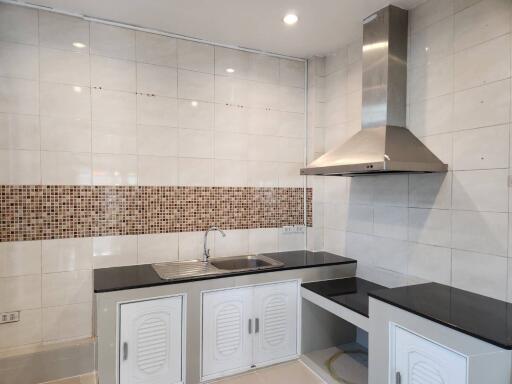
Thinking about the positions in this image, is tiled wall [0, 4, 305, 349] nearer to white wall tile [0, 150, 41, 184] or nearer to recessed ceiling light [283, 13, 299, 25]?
white wall tile [0, 150, 41, 184]

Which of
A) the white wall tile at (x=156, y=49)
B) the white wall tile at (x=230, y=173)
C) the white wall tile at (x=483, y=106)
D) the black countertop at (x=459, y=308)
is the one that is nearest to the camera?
the black countertop at (x=459, y=308)

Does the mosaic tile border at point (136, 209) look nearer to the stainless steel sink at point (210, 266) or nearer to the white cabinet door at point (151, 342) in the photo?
the stainless steel sink at point (210, 266)

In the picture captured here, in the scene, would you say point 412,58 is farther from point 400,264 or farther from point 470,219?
point 400,264

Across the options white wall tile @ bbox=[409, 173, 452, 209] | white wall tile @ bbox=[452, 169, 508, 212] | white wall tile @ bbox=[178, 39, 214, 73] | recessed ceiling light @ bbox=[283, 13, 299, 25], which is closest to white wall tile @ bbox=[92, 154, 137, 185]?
white wall tile @ bbox=[178, 39, 214, 73]

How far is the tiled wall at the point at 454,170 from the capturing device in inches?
69.2

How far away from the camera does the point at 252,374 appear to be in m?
2.35

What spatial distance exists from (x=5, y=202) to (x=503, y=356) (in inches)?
109

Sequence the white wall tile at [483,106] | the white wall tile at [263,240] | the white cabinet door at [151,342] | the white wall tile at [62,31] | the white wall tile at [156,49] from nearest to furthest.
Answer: the white wall tile at [483,106], the white cabinet door at [151,342], the white wall tile at [62,31], the white wall tile at [156,49], the white wall tile at [263,240]

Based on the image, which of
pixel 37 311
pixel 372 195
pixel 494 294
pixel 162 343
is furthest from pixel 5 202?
pixel 494 294

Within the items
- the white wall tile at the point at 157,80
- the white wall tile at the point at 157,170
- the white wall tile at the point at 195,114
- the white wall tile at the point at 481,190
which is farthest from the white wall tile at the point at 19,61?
the white wall tile at the point at 481,190

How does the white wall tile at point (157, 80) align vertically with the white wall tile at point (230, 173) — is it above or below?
above

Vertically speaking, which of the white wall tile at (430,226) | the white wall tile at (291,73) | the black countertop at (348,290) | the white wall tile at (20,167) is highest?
the white wall tile at (291,73)

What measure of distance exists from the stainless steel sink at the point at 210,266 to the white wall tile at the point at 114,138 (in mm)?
904

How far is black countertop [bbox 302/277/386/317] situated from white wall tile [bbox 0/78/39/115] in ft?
7.50
